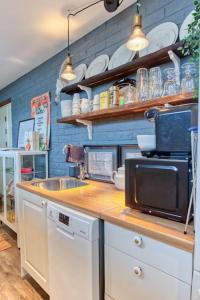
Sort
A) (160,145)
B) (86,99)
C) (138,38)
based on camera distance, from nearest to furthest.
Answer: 1. (160,145)
2. (138,38)
3. (86,99)

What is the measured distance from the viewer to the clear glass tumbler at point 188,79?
4.30 feet

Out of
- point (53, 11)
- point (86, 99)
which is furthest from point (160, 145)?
point (53, 11)

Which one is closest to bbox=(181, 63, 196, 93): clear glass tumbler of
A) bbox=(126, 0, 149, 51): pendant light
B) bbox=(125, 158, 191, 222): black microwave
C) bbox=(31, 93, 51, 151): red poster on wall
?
bbox=(126, 0, 149, 51): pendant light

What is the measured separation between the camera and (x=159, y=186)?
1.00m

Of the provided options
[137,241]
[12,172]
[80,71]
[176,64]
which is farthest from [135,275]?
[12,172]

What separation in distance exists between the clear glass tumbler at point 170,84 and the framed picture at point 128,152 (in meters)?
0.52

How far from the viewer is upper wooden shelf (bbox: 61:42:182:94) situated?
1.43 metres

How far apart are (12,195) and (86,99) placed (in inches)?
68.2

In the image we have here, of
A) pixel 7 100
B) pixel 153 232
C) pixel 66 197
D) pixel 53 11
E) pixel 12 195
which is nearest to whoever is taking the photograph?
pixel 153 232

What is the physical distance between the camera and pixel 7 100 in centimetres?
394

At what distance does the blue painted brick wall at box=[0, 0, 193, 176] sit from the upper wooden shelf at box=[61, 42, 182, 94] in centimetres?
13

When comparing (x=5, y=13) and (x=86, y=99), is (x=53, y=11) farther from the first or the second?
(x=86, y=99)

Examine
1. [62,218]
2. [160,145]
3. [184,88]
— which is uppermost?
[184,88]

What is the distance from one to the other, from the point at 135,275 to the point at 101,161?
1.19m
